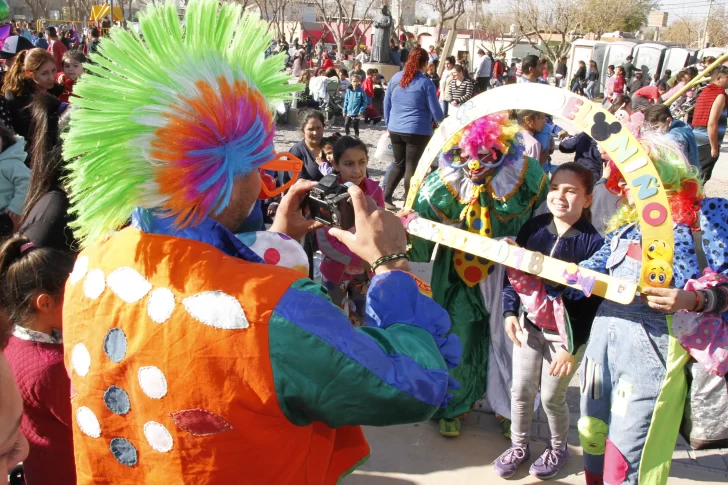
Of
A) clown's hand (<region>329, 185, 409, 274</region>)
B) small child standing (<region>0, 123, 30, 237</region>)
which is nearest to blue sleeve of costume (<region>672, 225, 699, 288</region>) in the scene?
clown's hand (<region>329, 185, 409, 274</region>)

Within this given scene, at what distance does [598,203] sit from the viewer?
15.0ft

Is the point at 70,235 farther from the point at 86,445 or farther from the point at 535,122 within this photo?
the point at 535,122

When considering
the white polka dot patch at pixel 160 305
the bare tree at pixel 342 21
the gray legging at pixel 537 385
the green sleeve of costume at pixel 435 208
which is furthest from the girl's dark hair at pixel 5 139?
the bare tree at pixel 342 21

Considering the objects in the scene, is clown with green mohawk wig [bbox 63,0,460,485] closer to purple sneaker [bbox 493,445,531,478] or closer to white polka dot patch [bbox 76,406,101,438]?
white polka dot patch [bbox 76,406,101,438]

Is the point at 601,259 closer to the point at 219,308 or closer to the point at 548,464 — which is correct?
the point at 548,464

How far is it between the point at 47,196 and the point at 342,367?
213 centimetres

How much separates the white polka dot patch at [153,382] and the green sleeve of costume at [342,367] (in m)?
0.25

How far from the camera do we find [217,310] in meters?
1.17

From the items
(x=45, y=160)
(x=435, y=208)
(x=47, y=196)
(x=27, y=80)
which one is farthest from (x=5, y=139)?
(x=435, y=208)

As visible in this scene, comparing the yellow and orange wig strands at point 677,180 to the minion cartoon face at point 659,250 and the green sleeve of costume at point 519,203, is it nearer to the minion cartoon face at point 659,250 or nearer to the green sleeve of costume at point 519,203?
the minion cartoon face at point 659,250

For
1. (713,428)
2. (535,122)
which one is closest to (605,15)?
(535,122)

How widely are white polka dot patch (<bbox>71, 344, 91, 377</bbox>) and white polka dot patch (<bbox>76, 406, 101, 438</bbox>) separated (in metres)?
0.08

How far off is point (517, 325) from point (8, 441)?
230cm

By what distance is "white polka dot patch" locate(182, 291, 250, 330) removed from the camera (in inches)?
45.6
